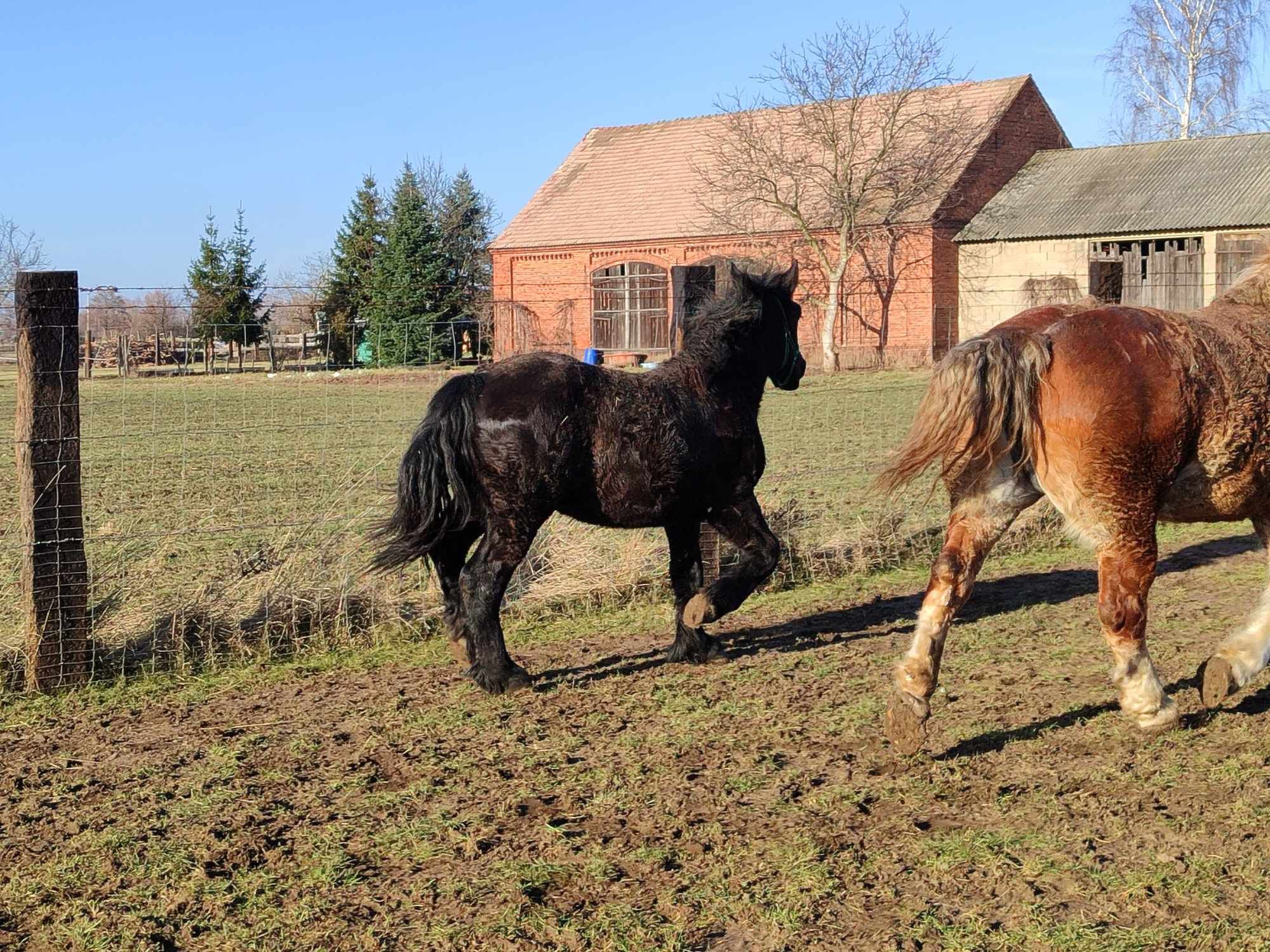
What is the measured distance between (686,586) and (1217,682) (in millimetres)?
2563

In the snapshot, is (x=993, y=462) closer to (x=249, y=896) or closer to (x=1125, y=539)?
(x=1125, y=539)

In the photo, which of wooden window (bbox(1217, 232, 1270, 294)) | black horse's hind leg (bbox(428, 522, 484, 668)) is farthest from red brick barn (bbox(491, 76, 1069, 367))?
black horse's hind leg (bbox(428, 522, 484, 668))

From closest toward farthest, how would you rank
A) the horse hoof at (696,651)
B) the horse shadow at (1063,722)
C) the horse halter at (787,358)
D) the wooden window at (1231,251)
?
the horse shadow at (1063,722) → the horse hoof at (696,651) → the horse halter at (787,358) → the wooden window at (1231,251)

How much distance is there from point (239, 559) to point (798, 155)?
3197cm

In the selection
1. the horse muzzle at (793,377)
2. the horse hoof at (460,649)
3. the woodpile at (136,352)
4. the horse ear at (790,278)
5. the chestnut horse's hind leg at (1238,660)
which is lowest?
the horse hoof at (460,649)

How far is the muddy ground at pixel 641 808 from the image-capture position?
3.41 meters

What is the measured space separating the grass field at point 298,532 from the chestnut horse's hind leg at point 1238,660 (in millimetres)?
3552

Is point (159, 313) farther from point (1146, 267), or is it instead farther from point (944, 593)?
point (1146, 267)

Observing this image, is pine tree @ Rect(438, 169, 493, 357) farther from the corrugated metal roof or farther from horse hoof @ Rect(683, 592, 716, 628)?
horse hoof @ Rect(683, 592, 716, 628)

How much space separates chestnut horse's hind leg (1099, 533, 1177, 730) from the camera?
15.3 feet

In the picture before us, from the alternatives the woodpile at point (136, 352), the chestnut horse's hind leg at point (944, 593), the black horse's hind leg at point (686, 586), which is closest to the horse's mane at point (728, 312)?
the black horse's hind leg at point (686, 586)

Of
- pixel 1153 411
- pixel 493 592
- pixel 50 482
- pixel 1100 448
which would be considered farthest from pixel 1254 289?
pixel 50 482

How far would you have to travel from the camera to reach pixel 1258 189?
2989 cm

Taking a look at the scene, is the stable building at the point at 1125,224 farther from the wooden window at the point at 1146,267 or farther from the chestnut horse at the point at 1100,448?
the chestnut horse at the point at 1100,448
